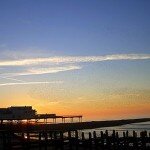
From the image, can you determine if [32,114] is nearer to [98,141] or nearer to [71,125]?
[71,125]

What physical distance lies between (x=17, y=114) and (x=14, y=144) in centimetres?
8554

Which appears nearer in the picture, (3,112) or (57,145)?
(57,145)

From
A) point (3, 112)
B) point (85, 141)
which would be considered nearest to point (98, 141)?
point (85, 141)

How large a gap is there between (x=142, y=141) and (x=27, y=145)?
11.5 metres

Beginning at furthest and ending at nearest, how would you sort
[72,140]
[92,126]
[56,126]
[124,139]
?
[92,126]
[56,126]
[124,139]
[72,140]

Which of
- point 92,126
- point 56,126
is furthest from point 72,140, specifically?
point 92,126

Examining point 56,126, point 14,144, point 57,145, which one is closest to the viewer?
point 14,144

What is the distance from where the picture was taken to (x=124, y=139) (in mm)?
32594

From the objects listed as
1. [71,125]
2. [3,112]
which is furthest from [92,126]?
[3,112]

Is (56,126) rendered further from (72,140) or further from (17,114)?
(72,140)

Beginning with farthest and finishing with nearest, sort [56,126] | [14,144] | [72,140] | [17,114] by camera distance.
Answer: [17,114] → [56,126] → [72,140] → [14,144]

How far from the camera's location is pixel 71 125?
11250cm

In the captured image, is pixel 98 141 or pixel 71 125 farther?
pixel 71 125

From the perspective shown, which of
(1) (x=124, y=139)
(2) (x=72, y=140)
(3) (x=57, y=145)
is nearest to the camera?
(3) (x=57, y=145)
